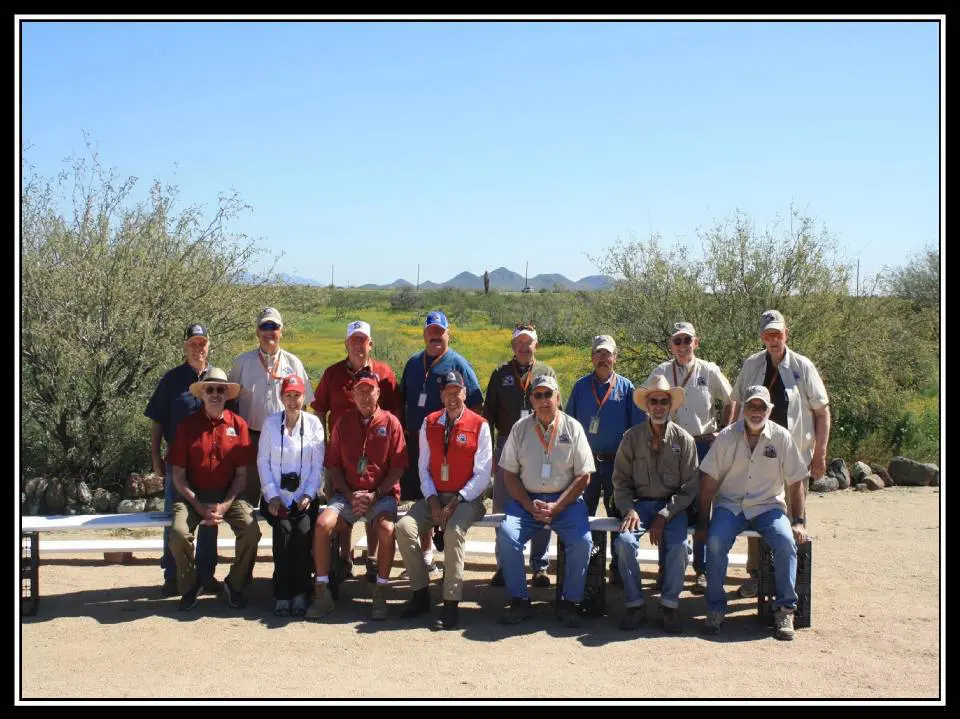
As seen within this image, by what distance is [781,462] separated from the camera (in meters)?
6.66

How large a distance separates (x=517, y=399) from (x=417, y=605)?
69.1 inches

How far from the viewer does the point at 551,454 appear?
22.4 feet

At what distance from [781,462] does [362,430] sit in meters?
2.93

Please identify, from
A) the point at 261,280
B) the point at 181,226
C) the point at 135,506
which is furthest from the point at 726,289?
the point at 135,506

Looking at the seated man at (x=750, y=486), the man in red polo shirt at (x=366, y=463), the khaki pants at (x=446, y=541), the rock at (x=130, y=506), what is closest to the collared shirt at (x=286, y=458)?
the man in red polo shirt at (x=366, y=463)

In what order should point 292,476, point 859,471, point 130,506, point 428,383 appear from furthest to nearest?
point 859,471, point 130,506, point 428,383, point 292,476

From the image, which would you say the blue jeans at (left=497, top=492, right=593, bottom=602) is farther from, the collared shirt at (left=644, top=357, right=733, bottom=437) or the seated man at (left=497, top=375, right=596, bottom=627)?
the collared shirt at (left=644, top=357, right=733, bottom=437)

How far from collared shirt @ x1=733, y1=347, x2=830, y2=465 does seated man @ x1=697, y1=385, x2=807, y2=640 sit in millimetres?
→ 370

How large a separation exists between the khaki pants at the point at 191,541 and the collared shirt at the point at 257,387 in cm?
70

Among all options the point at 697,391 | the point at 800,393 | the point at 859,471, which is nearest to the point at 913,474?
the point at 859,471

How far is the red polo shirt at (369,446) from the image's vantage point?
7.00 metres

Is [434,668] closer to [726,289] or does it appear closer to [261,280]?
[261,280]

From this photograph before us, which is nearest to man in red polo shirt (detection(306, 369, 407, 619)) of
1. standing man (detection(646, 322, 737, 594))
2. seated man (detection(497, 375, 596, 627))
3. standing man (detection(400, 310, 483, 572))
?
standing man (detection(400, 310, 483, 572))

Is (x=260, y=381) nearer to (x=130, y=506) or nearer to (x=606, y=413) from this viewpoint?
(x=606, y=413)
